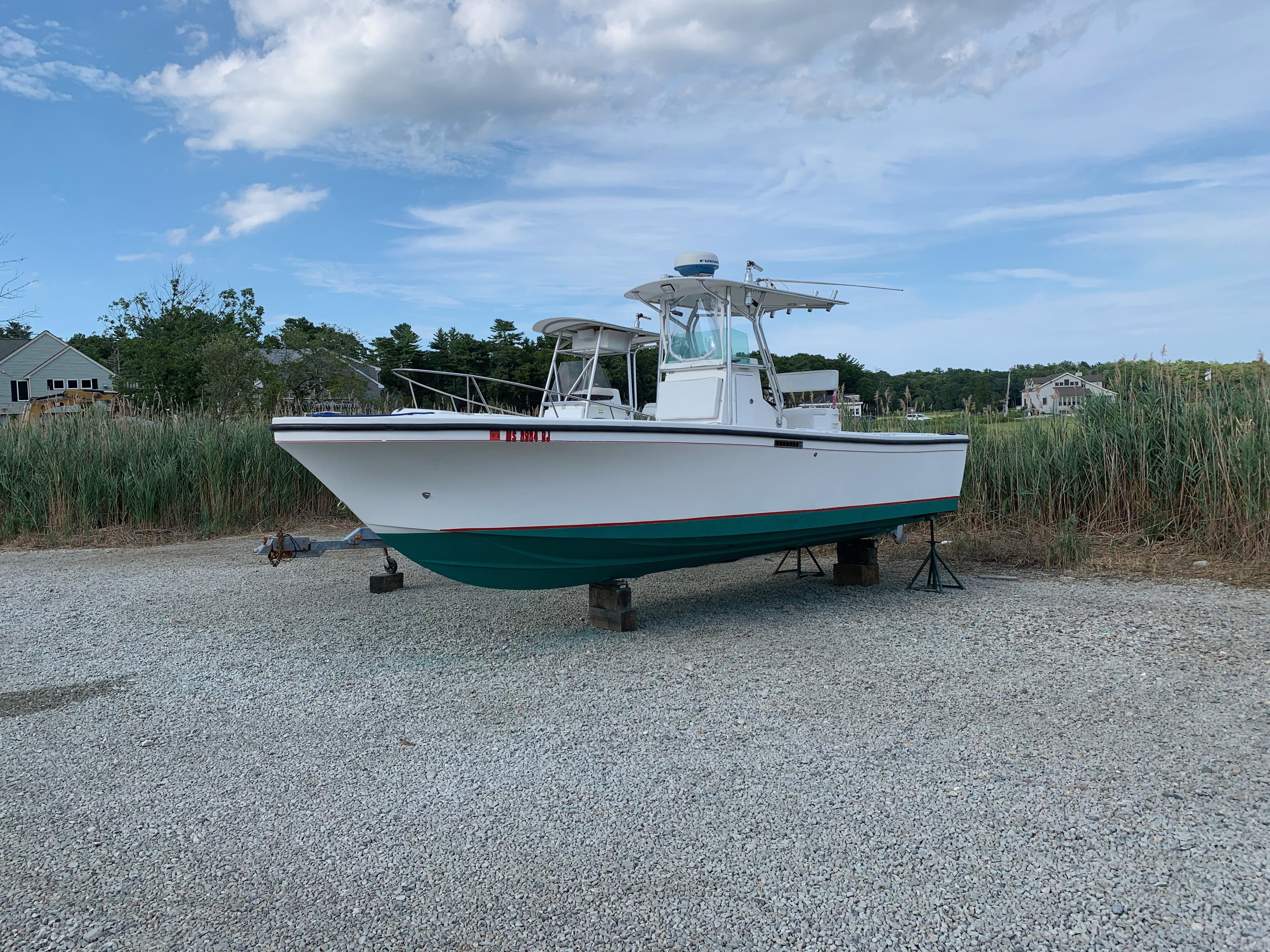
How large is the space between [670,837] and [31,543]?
1016 cm

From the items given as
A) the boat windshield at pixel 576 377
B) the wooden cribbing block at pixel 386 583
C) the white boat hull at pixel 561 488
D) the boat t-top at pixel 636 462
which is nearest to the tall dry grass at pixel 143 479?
the wooden cribbing block at pixel 386 583

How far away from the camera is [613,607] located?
5520mm

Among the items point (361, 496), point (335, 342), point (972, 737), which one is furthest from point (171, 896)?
point (335, 342)

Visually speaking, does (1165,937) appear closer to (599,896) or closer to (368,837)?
(599,896)

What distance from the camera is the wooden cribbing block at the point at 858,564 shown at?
7.07 meters

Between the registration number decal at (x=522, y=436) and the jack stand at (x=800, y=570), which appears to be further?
A: the jack stand at (x=800, y=570)

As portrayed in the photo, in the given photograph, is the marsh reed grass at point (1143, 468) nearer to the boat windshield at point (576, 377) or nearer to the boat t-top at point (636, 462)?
the boat t-top at point (636, 462)

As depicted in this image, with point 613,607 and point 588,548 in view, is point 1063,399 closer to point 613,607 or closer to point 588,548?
point 613,607

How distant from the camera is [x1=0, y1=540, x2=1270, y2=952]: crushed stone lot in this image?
2.29 m

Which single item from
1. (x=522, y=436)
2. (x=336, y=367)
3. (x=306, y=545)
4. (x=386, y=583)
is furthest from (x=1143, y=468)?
(x=336, y=367)

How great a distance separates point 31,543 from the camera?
983 cm

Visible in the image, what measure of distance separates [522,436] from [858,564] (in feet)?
12.4

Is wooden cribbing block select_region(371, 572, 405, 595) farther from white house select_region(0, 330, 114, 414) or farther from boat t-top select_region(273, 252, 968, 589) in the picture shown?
white house select_region(0, 330, 114, 414)

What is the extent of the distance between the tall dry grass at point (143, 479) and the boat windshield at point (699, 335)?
6903mm
